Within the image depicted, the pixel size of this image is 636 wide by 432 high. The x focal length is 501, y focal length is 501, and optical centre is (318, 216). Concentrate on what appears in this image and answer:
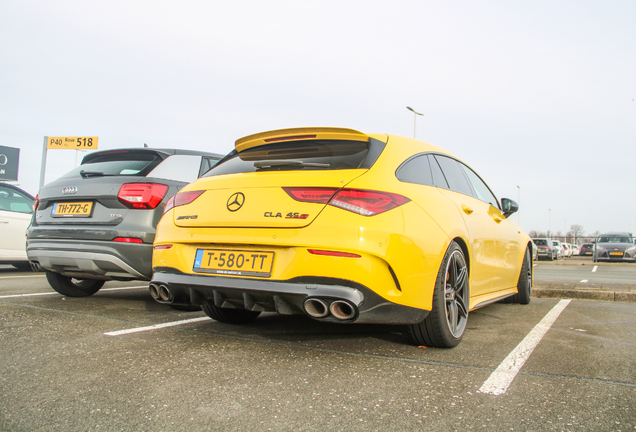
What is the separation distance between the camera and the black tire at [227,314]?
4043 mm

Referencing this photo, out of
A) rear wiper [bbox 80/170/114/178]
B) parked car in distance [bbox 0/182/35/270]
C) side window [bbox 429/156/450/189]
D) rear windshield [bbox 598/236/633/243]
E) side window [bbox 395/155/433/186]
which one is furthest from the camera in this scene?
rear windshield [bbox 598/236/633/243]

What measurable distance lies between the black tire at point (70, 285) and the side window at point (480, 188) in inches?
170

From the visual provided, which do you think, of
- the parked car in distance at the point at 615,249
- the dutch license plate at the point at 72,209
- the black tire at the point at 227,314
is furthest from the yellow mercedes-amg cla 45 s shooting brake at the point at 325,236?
the parked car in distance at the point at 615,249

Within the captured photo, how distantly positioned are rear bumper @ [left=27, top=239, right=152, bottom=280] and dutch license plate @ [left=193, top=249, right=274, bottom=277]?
1.46 m

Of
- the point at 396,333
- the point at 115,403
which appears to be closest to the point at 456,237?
the point at 396,333

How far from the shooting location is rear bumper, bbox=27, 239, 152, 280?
4.45 metres

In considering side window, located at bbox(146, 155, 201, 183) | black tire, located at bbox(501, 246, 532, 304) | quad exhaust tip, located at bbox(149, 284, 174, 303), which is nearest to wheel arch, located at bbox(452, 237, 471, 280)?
quad exhaust tip, located at bbox(149, 284, 174, 303)

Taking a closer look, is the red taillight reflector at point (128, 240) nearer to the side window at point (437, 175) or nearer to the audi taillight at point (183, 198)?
the audi taillight at point (183, 198)

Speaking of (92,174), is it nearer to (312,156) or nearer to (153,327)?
(153,327)

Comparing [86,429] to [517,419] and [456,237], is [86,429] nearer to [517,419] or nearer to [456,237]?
[517,419]

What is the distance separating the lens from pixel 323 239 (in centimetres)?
282

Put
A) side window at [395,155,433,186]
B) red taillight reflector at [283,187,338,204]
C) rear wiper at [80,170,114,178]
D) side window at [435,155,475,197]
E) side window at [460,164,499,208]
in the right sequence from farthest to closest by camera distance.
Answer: rear wiper at [80,170,114,178] < side window at [460,164,499,208] < side window at [435,155,475,197] < side window at [395,155,433,186] < red taillight reflector at [283,187,338,204]

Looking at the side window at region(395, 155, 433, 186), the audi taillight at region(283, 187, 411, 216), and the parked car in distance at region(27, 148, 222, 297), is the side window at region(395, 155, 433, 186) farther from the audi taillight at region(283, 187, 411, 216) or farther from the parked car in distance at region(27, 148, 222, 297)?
the parked car in distance at region(27, 148, 222, 297)

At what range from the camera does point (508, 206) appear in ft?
17.6
